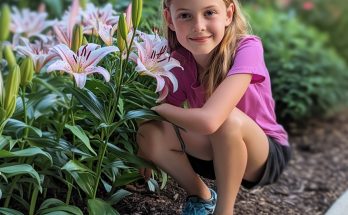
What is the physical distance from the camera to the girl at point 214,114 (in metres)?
2.25

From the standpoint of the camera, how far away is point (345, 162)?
3969 mm

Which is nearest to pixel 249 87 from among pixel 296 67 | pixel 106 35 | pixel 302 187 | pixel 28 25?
pixel 106 35

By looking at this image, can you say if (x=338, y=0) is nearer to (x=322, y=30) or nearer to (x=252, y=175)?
(x=322, y=30)

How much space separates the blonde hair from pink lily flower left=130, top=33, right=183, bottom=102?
0.14 metres

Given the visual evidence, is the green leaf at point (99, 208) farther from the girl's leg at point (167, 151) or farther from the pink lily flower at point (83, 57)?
the pink lily flower at point (83, 57)

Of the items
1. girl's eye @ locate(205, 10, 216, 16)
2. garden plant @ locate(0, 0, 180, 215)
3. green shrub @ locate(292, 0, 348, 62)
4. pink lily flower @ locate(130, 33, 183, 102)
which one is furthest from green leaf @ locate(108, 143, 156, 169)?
green shrub @ locate(292, 0, 348, 62)

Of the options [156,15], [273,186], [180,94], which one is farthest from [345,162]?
[180,94]

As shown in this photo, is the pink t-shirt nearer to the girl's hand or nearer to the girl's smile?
the girl's smile

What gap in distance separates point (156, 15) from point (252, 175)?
1.10m

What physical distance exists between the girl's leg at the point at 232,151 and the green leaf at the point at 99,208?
0.37 metres

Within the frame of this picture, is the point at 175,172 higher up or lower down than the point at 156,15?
lower down

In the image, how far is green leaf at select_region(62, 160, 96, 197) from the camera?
2.25 metres

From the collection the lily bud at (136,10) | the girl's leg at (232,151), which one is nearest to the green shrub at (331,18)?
the girl's leg at (232,151)

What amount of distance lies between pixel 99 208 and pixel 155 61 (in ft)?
1.76
